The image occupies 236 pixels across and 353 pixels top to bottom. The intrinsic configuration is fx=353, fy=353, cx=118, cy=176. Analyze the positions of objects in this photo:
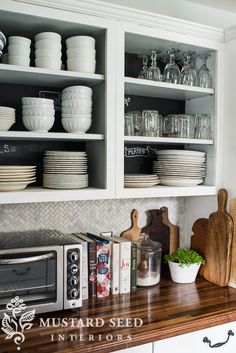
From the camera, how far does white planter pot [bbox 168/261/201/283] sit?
1857 millimetres

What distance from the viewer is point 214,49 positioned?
1.80 meters

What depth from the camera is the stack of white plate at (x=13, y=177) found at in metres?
1.40

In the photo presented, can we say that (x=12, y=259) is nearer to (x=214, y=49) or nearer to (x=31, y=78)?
(x=31, y=78)

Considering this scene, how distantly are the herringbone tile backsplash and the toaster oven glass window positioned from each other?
354 mm

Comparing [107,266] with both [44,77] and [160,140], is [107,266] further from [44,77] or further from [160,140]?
[44,77]

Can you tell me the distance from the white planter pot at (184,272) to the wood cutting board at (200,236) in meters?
0.10

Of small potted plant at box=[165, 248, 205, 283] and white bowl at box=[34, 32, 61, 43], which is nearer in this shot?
white bowl at box=[34, 32, 61, 43]

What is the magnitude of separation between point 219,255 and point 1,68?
1352mm

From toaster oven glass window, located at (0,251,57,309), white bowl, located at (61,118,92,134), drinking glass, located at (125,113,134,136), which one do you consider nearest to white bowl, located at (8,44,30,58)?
white bowl, located at (61,118,92,134)

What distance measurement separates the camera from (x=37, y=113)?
1459mm

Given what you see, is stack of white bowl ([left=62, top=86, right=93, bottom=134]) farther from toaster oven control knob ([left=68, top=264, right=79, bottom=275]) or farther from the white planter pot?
the white planter pot

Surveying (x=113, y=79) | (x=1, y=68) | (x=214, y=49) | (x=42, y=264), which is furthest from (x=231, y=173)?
(x=1, y=68)

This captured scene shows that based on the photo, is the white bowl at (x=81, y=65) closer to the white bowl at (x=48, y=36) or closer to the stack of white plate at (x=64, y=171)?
the white bowl at (x=48, y=36)

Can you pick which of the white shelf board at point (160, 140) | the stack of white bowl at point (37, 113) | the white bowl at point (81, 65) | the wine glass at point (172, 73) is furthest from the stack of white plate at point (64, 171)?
the wine glass at point (172, 73)
